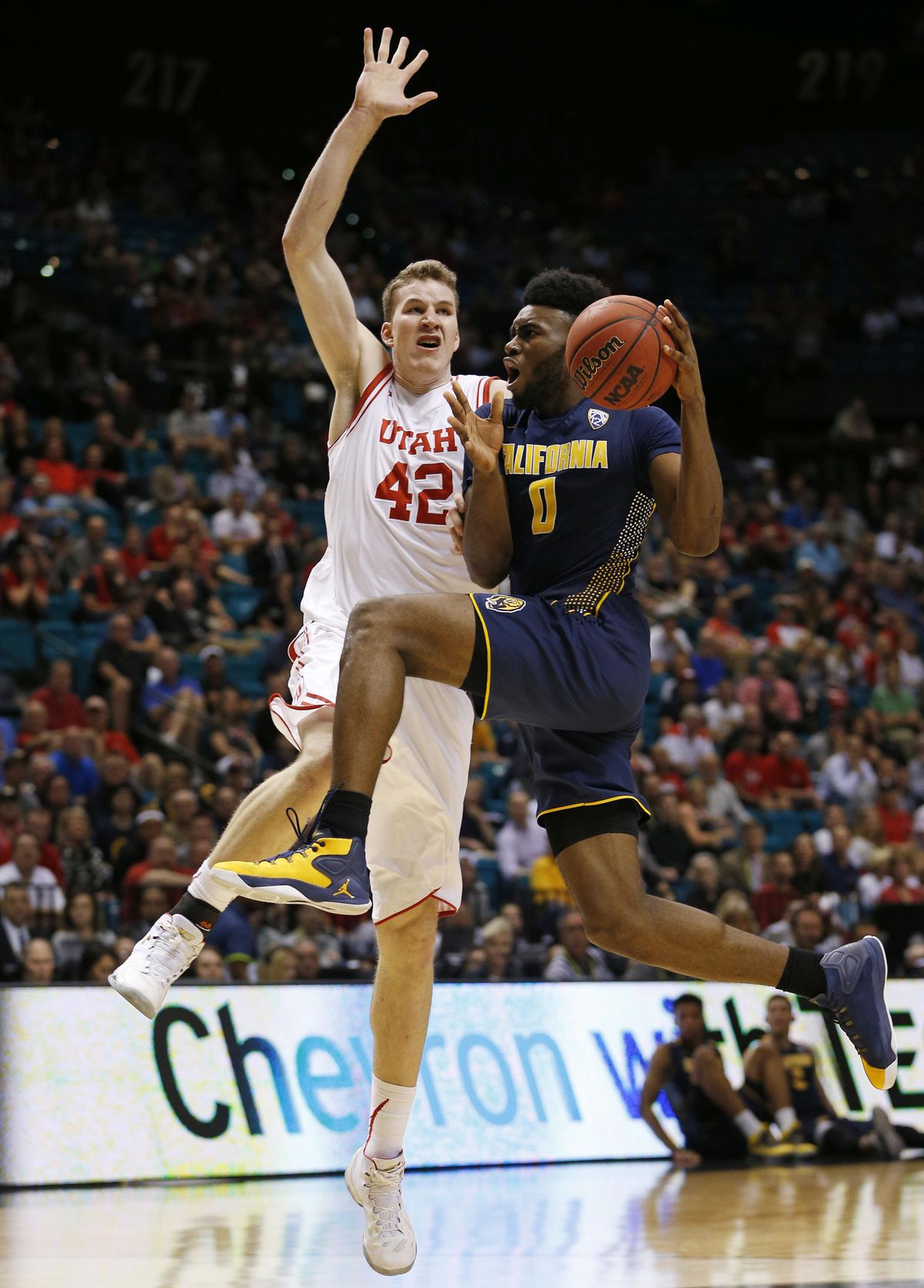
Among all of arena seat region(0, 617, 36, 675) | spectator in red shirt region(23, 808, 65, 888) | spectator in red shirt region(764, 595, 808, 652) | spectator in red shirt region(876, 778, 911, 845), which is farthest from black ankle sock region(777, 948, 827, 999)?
spectator in red shirt region(764, 595, 808, 652)

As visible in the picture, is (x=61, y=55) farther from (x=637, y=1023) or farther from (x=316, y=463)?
(x=637, y=1023)

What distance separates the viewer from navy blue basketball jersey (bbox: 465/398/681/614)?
5367mm

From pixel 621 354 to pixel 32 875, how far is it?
7.04 metres

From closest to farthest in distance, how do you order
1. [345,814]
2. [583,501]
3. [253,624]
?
1. [345,814]
2. [583,501]
3. [253,624]

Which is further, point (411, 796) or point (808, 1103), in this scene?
point (808, 1103)

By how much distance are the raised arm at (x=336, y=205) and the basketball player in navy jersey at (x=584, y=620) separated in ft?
2.13

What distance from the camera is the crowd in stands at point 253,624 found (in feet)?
37.8

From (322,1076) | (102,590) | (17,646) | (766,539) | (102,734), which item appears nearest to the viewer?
(322,1076)

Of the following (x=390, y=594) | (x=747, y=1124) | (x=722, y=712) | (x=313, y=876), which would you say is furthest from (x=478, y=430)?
(x=722, y=712)

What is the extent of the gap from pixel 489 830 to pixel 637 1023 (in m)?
2.70

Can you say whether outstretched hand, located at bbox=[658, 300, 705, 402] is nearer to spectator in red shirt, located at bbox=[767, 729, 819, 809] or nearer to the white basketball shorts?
the white basketball shorts

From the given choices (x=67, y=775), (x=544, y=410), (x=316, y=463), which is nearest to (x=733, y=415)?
(x=316, y=463)

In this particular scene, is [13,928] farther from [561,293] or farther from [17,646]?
[561,293]

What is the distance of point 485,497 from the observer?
531 centimetres
